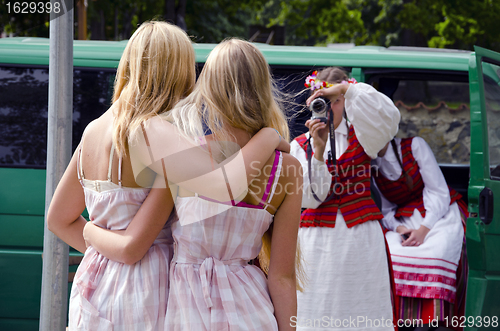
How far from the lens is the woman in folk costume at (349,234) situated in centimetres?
277

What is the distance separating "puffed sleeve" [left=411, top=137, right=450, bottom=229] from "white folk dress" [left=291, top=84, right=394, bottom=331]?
592 millimetres

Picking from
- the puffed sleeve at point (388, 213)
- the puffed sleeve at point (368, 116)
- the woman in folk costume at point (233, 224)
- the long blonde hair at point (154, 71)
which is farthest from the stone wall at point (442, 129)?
the long blonde hair at point (154, 71)

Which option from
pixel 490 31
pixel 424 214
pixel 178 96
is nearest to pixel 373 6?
pixel 490 31

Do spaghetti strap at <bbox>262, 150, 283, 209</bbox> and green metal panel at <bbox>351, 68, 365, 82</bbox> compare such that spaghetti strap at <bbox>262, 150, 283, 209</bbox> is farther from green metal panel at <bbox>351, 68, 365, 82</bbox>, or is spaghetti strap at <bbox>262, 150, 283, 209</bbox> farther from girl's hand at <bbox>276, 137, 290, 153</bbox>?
green metal panel at <bbox>351, 68, 365, 82</bbox>

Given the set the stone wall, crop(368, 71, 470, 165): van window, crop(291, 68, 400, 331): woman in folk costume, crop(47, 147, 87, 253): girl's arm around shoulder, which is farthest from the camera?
the stone wall

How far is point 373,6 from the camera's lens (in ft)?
59.8

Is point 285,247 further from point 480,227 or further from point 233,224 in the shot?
point 480,227

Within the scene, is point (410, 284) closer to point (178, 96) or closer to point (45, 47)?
point (178, 96)

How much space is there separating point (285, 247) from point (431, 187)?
2011mm

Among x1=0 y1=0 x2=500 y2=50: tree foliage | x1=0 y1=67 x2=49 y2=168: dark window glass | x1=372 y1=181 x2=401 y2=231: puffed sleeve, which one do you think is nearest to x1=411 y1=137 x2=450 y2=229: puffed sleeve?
x1=372 y1=181 x2=401 y2=231: puffed sleeve

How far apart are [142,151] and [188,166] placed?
0.16 meters

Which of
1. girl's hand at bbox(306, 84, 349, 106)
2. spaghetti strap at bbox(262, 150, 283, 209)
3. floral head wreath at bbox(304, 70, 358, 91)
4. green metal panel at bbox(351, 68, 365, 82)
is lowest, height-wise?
spaghetti strap at bbox(262, 150, 283, 209)

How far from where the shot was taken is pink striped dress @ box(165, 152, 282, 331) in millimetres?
1482

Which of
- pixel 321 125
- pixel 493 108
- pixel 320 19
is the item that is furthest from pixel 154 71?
pixel 320 19
